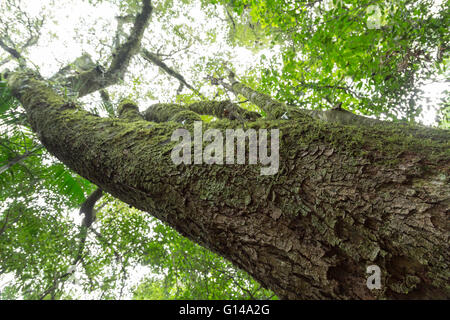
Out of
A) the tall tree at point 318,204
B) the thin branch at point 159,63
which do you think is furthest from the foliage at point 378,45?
the thin branch at point 159,63

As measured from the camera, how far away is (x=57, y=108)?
2.54 m

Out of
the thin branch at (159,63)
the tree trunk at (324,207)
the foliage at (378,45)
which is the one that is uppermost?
the thin branch at (159,63)

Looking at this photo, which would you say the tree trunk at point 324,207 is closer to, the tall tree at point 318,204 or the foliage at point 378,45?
the tall tree at point 318,204

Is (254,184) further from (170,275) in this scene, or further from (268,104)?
(170,275)

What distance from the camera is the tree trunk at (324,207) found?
0.82 metres

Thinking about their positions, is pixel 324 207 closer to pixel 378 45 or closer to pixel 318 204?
pixel 318 204

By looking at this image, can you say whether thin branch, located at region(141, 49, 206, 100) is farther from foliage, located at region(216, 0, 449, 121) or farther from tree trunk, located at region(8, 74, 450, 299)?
tree trunk, located at region(8, 74, 450, 299)

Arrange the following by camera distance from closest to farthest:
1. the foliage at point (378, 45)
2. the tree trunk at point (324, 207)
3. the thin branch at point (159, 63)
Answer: the tree trunk at point (324, 207) < the foliage at point (378, 45) < the thin branch at point (159, 63)

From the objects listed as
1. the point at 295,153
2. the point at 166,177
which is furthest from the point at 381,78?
the point at 166,177

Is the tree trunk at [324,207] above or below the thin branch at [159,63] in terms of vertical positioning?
below

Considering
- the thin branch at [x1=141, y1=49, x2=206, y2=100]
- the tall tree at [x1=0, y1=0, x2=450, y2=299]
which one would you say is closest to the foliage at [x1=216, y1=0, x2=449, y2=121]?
the tall tree at [x1=0, y1=0, x2=450, y2=299]

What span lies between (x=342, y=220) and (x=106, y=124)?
208 cm

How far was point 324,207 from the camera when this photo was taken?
976 mm
